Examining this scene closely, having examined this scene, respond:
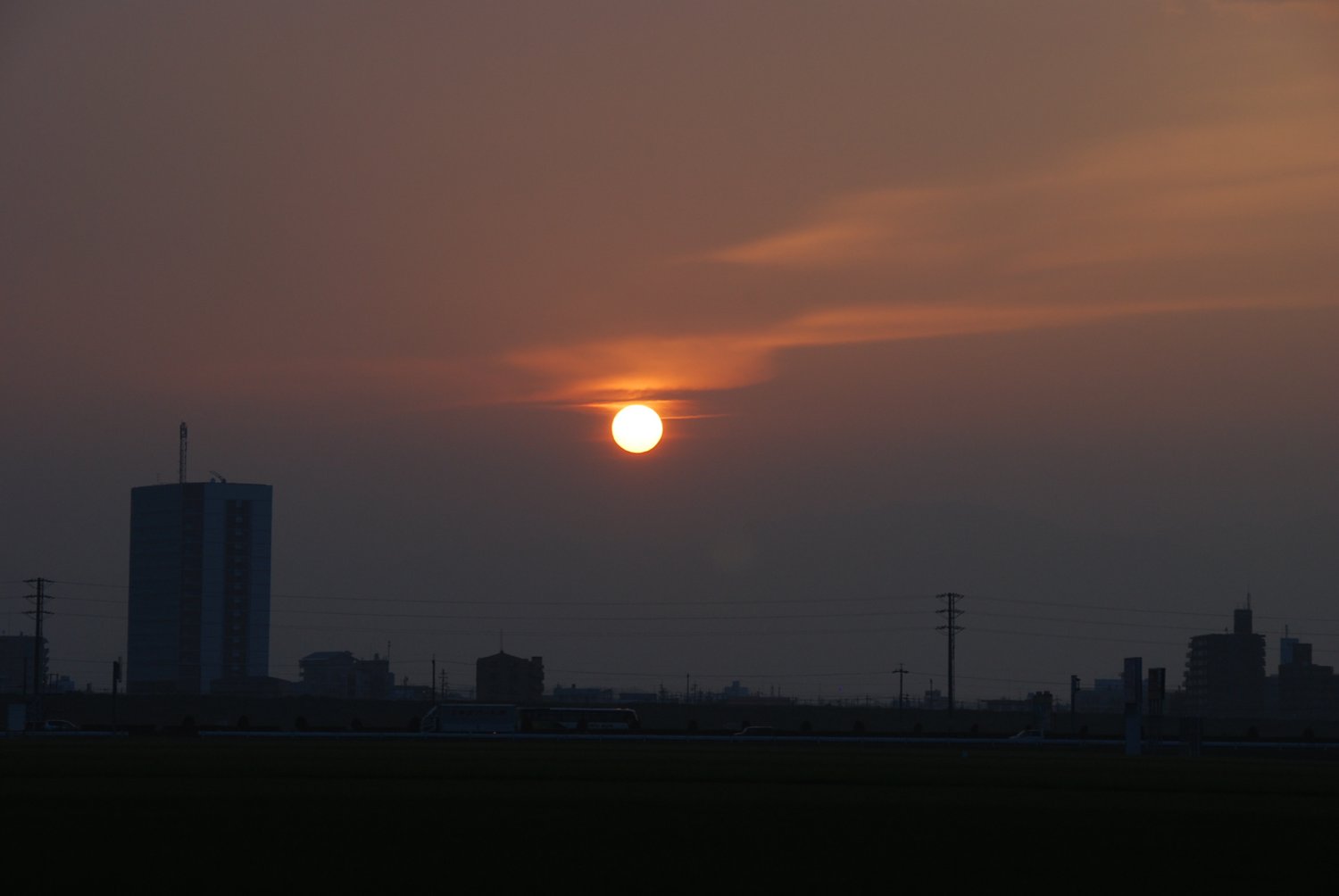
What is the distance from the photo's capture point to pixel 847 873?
18.0 m

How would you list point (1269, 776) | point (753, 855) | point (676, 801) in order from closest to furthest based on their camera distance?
point (753, 855)
point (676, 801)
point (1269, 776)

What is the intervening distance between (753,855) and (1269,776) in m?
32.8

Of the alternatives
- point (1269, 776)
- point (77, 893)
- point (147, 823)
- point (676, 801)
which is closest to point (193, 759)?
point (676, 801)

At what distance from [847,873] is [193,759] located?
34048 millimetres

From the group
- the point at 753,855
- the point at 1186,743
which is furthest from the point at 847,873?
the point at 1186,743

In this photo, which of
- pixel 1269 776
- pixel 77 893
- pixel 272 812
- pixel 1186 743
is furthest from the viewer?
pixel 1186 743

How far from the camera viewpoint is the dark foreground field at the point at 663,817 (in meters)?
19.3

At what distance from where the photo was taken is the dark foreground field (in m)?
19.3

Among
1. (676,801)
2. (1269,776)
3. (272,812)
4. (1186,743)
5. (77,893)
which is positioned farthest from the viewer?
(1186,743)

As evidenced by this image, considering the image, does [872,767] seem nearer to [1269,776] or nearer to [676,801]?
[1269,776]

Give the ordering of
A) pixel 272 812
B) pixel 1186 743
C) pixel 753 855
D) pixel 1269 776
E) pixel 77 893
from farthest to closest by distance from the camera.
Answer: pixel 1186 743, pixel 1269 776, pixel 272 812, pixel 753 855, pixel 77 893

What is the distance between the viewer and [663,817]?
2539cm

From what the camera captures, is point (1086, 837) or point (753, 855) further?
point (1086, 837)

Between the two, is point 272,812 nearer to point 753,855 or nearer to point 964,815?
point 753,855
